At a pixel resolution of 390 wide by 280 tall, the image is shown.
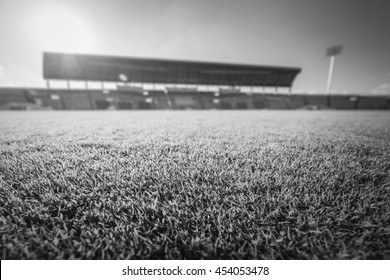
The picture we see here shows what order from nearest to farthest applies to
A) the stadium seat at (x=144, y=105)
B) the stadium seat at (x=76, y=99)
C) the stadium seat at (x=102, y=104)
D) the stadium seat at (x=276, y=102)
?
the stadium seat at (x=76, y=99) < the stadium seat at (x=102, y=104) < the stadium seat at (x=144, y=105) < the stadium seat at (x=276, y=102)

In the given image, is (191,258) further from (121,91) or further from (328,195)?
(121,91)

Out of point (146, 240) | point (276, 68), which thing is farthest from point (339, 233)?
point (276, 68)

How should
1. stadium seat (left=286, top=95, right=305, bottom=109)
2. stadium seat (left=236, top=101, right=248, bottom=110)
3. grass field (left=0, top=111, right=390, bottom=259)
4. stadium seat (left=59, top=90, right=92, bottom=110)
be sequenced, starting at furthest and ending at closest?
1. stadium seat (left=286, top=95, right=305, bottom=109)
2. stadium seat (left=236, top=101, right=248, bottom=110)
3. stadium seat (left=59, top=90, right=92, bottom=110)
4. grass field (left=0, top=111, right=390, bottom=259)

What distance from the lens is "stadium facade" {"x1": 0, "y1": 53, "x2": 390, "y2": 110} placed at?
15.8 metres

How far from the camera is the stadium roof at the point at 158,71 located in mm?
18312

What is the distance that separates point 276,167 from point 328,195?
0.29 m

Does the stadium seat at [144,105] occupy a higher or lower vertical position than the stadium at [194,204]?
higher

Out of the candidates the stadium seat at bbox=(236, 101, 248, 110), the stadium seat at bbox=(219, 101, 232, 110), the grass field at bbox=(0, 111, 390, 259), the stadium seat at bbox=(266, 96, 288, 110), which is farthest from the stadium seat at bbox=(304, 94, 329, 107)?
the grass field at bbox=(0, 111, 390, 259)

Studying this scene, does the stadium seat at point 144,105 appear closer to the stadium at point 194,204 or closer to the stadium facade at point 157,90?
the stadium facade at point 157,90

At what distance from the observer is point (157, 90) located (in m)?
19.9

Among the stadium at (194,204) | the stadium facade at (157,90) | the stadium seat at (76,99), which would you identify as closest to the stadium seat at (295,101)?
the stadium facade at (157,90)

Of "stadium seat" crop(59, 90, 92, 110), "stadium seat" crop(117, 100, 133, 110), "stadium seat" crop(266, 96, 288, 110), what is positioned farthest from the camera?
"stadium seat" crop(266, 96, 288, 110)

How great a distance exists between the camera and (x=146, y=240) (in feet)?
1.49

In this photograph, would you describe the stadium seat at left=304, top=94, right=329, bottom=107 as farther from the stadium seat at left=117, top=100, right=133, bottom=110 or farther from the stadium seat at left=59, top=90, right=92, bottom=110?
the stadium seat at left=59, top=90, right=92, bottom=110
